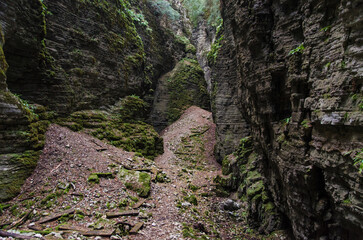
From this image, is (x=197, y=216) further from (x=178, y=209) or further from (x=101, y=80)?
(x=101, y=80)

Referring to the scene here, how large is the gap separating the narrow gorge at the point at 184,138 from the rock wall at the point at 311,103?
1.1 inches

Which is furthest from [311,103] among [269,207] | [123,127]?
[123,127]

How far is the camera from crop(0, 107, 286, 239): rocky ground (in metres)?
4.62

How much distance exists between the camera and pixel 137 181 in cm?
717

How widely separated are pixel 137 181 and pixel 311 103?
6.34m

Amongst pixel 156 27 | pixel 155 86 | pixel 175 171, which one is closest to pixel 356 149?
pixel 175 171

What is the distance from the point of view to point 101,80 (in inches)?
455

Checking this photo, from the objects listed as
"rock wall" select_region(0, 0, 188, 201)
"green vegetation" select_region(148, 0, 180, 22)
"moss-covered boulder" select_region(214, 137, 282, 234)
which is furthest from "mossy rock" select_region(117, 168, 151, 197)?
"green vegetation" select_region(148, 0, 180, 22)

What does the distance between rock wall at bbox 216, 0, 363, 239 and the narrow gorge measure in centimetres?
3

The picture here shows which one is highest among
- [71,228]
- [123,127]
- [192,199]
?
[123,127]

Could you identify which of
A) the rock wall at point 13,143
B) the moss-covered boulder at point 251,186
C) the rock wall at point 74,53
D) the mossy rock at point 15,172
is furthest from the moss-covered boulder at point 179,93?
the mossy rock at point 15,172

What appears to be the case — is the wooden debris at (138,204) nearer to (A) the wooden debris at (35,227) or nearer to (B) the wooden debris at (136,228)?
(B) the wooden debris at (136,228)

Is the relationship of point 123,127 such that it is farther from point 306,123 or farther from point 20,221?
point 306,123

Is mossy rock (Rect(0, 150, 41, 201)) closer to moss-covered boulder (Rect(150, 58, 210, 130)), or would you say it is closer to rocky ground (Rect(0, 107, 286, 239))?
rocky ground (Rect(0, 107, 286, 239))
